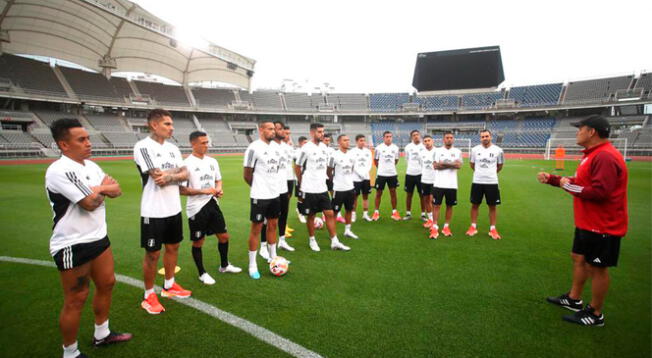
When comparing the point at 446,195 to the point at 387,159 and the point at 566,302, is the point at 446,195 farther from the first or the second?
the point at 566,302

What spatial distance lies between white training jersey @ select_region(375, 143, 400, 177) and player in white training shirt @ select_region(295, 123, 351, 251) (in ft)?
9.85

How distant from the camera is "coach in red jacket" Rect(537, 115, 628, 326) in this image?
119 inches

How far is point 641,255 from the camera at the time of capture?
16.9ft

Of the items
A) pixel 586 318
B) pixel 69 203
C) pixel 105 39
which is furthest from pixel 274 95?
pixel 586 318

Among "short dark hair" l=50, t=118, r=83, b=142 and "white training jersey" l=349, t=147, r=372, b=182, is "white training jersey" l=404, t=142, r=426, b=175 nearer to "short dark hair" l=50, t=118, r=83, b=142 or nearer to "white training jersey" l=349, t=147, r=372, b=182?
"white training jersey" l=349, t=147, r=372, b=182

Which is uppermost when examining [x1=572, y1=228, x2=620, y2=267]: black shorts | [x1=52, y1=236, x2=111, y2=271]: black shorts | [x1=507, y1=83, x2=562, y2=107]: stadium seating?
[x1=507, y1=83, x2=562, y2=107]: stadium seating

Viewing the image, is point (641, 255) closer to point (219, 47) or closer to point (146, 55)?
point (219, 47)

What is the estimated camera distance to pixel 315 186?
5.54m

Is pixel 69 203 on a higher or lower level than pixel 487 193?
higher

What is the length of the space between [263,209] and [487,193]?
480 centimetres

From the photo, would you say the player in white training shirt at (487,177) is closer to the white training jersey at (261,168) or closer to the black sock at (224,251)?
the white training jersey at (261,168)

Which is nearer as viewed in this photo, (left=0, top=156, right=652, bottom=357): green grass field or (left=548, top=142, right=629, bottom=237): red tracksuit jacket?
(left=0, top=156, right=652, bottom=357): green grass field

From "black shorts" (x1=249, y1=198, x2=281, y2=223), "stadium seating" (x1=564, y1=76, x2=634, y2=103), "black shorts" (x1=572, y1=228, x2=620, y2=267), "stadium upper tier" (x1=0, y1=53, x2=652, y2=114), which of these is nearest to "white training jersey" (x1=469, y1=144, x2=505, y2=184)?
"black shorts" (x1=572, y1=228, x2=620, y2=267)

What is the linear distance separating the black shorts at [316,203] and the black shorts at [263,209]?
3.06 feet
